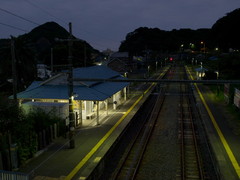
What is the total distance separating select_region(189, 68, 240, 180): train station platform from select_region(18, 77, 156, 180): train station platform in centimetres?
602

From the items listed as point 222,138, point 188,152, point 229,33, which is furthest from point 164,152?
point 229,33

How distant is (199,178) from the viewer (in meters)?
12.1

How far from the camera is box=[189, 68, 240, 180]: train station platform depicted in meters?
12.0

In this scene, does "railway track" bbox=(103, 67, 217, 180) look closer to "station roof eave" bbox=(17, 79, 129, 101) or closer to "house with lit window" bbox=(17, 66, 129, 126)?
"station roof eave" bbox=(17, 79, 129, 101)

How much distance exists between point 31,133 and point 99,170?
4.08 meters

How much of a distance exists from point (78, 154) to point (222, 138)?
9.46 meters

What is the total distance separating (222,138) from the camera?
1644 centimetres

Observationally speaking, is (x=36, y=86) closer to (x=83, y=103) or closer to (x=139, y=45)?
(x=83, y=103)

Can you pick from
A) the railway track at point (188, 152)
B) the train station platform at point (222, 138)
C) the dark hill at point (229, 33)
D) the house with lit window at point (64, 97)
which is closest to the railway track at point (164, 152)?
the railway track at point (188, 152)

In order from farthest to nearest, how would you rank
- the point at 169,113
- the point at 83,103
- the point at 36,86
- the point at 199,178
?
1. the point at 169,113
2. the point at 36,86
3. the point at 83,103
4. the point at 199,178

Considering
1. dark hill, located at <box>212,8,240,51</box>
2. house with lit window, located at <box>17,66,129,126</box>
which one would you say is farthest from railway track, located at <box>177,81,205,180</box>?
dark hill, located at <box>212,8,240,51</box>

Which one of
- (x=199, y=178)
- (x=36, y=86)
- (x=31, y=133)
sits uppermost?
(x=36, y=86)

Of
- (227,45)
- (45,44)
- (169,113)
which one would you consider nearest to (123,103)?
(169,113)

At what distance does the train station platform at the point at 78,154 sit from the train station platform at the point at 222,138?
237 inches
